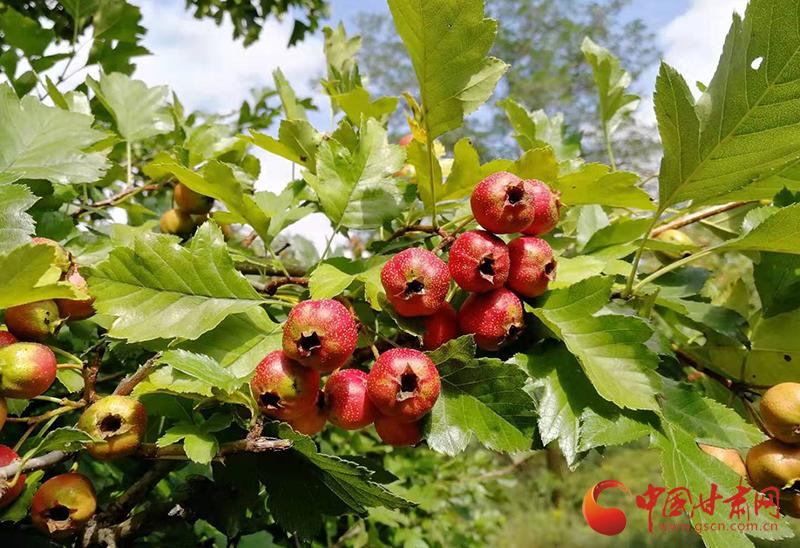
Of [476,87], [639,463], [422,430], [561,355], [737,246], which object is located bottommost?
[639,463]

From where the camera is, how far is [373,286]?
2.33 ft

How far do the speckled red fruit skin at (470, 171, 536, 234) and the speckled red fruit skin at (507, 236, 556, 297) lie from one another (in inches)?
0.9

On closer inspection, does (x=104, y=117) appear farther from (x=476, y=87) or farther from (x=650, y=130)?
(x=650, y=130)

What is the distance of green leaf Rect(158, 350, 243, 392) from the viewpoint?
581mm

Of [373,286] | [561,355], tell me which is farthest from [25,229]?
[561,355]

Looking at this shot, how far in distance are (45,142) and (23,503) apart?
52cm

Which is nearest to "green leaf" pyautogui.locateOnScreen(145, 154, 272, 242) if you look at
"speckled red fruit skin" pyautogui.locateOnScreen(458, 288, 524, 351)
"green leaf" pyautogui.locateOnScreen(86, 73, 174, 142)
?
"speckled red fruit skin" pyautogui.locateOnScreen(458, 288, 524, 351)

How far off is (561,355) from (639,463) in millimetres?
9174

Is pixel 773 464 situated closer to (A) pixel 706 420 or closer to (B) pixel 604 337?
(A) pixel 706 420

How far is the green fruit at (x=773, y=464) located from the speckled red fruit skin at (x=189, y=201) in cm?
98

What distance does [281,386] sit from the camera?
2.01 ft

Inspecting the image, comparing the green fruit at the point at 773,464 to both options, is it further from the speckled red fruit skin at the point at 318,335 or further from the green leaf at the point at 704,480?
the speckled red fruit skin at the point at 318,335

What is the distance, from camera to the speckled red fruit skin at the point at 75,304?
2.38ft

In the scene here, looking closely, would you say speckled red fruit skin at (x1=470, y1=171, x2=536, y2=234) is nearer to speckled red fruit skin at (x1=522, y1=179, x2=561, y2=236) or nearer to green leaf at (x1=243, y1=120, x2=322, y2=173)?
speckled red fruit skin at (x1=522, y1=179, x2=561, y2=236)
